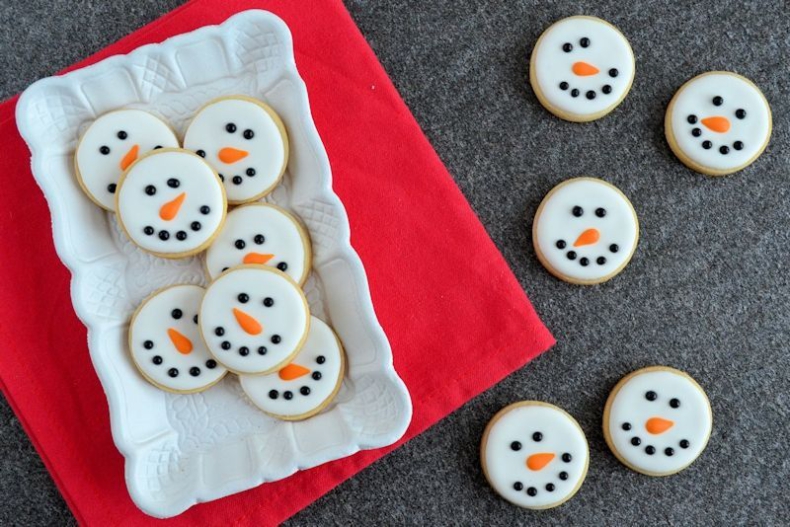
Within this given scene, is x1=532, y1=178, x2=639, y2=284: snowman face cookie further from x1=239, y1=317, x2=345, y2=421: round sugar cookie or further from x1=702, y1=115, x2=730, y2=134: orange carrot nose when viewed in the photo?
Result: x1=239, y1=317, x2=345, y2=421: round sugar cookie

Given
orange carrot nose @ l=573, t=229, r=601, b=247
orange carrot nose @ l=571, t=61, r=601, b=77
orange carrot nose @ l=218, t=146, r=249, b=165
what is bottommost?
orange carrot nose @ l=573, t=229, r=601, b=247

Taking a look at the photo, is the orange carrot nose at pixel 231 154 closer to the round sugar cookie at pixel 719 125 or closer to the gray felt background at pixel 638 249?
the gray felt background at pixel 638 249

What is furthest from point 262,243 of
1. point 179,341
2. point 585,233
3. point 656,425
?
point 656,425

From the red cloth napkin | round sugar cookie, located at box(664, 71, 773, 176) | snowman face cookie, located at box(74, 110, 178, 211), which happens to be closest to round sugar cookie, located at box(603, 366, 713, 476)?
the red cloth napkin

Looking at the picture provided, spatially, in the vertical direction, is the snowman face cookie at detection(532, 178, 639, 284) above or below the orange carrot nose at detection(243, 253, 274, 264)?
below

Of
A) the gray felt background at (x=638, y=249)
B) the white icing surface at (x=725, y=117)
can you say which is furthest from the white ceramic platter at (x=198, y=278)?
the white icing surface at (x=725, y=117)

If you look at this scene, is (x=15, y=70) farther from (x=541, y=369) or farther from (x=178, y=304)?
(x=541, y=369)
